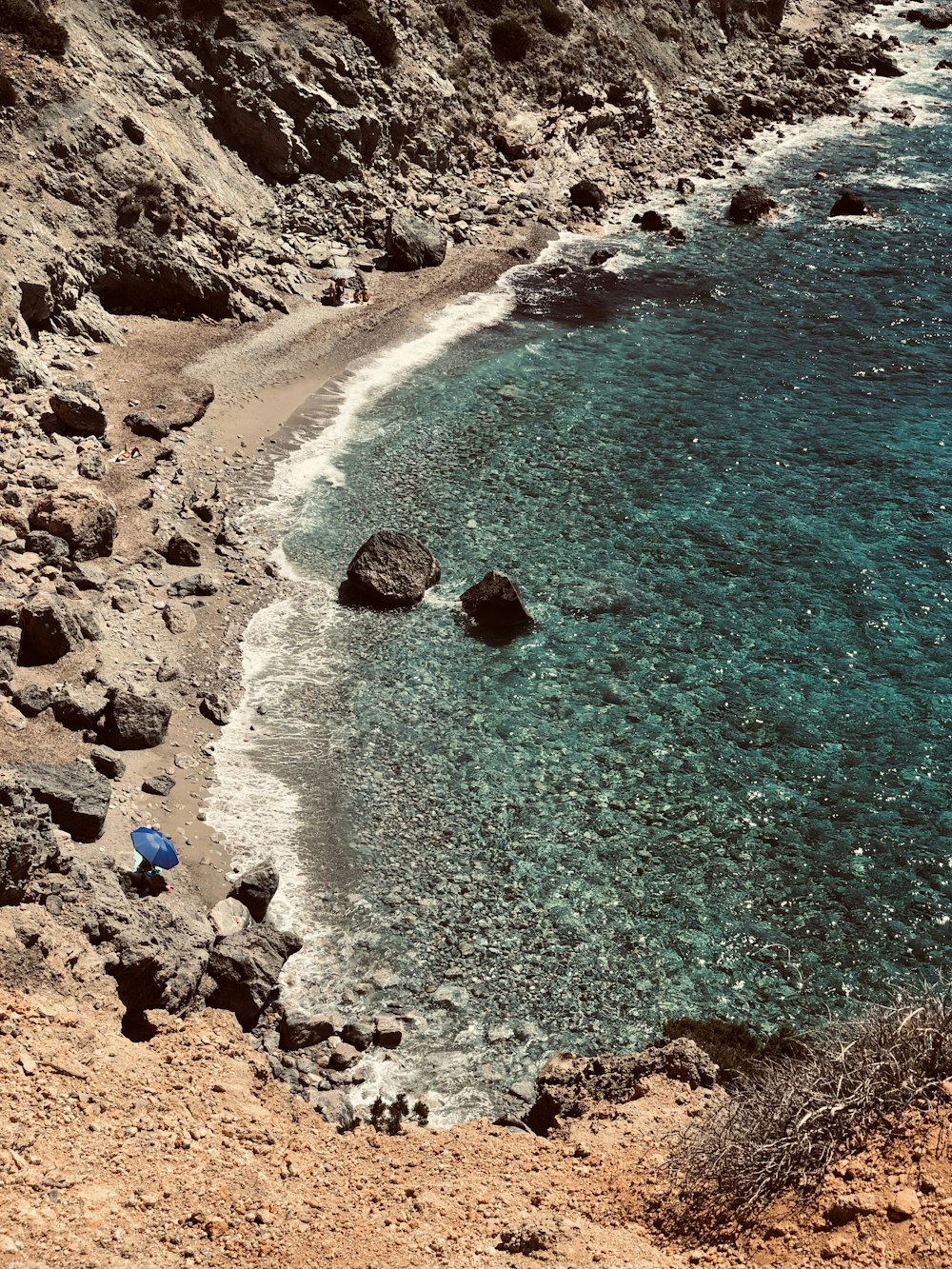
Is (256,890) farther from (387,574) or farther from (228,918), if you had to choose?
(387,574)

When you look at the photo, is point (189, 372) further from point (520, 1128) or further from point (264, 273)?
point (520, 1128)

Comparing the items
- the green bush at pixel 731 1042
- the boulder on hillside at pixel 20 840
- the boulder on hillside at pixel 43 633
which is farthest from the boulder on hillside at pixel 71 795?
the green bush at pixel 731 1042

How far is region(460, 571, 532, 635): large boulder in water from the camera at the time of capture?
34844mm

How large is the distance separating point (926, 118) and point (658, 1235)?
85.3 meters

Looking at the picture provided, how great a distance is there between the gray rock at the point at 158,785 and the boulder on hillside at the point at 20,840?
3.79 metres

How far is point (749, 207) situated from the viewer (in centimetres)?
6425

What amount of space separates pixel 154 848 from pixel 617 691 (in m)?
13.8

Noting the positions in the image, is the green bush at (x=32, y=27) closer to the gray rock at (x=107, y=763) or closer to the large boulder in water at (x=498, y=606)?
the large boulder in water at (x=498, y=606)

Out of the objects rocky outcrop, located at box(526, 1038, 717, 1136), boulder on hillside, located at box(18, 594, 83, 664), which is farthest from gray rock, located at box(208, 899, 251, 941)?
boulder on hillside, located at box(18, 594, 83, 664)

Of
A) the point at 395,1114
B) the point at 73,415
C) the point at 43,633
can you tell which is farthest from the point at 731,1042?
the point at 73,415

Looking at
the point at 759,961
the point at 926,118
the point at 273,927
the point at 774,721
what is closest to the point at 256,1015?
the point at 273,927

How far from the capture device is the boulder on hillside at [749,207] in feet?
211

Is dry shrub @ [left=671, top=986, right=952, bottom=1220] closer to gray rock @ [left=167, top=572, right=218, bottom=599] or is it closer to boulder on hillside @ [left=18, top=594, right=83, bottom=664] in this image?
boulder on hillside @ [left=18, top=594, right=83, bottom=664]

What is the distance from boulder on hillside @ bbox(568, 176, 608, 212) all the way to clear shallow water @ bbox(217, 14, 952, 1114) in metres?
12.9
